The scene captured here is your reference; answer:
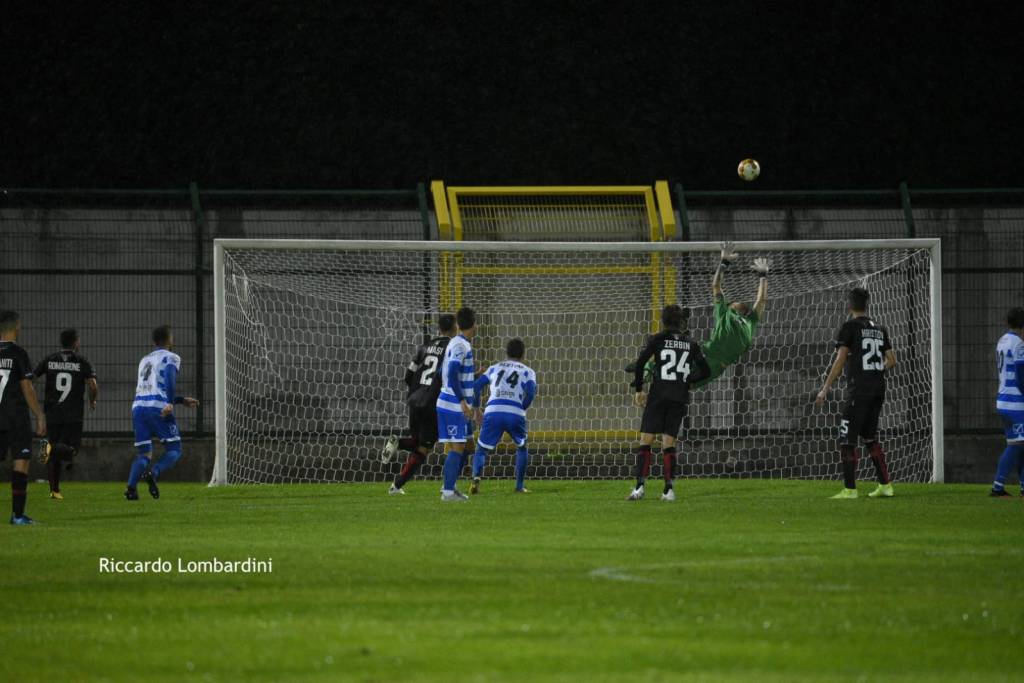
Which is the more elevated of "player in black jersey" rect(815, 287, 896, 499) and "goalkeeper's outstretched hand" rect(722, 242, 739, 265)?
"goalkeeper's outstretched hand" rect(722, 242, 739, 265)

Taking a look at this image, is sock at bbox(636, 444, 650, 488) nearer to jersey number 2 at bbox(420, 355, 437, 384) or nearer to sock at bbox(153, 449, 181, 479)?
jersey number 2 at bbox(420, 355, 437, 384)

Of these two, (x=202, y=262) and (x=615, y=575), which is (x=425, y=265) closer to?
(x=202, y=262)

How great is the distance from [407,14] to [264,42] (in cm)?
240

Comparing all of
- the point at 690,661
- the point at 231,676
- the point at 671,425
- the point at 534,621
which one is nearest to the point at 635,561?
the point at 534,621

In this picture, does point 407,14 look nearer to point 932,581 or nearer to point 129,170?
point 129,170

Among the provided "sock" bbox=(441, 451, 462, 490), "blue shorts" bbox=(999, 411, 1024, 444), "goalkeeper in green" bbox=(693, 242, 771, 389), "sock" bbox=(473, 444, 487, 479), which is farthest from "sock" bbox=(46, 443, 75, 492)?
"blue shorts" bbox=(999, 411, 1024, 444)

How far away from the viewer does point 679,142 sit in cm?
2505

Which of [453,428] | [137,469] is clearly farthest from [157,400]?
[453,428]

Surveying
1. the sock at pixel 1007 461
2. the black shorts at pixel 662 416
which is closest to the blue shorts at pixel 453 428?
the black shorts at pixel 662 416

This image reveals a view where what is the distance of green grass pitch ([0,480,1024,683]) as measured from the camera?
5629 mm

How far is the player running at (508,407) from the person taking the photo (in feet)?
51.0

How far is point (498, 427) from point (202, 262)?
5153mm

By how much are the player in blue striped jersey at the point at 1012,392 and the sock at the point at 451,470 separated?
16.5 ft

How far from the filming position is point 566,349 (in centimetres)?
1969
